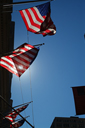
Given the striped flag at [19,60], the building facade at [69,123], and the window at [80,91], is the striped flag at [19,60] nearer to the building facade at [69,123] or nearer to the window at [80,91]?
the window at [80,91]

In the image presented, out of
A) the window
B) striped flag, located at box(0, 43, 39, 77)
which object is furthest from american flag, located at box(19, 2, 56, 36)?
the window

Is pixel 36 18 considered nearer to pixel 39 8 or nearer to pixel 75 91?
pixel 39 8

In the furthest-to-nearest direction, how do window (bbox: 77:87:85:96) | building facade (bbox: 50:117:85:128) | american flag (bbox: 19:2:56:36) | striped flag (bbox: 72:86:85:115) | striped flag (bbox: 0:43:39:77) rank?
building facade (bbox: 50:117:85:128) → window (bbox: 77:87:85:96) → striped flag (bbox: 72:86:85:115) → american flag (bbox: 19:2:56:36) → striped flag (bbox: 0:43:39:77)

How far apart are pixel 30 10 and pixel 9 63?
13.7 feet

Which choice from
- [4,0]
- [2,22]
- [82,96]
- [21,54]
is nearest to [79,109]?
[82,96]

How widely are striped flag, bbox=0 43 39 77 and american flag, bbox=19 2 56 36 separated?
5.49 ft

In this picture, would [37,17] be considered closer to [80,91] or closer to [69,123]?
[80,91]

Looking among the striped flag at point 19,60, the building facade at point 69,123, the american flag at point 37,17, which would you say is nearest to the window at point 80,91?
the striped flag at point 19,60

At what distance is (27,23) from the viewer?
11.9 metres

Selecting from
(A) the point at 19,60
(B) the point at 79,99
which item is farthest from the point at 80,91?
(A) the point at 19,60

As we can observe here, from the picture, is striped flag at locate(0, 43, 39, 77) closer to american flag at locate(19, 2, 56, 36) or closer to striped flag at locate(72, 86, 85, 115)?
american flag at locate(19, 2, 56, 36)

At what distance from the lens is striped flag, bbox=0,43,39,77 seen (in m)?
10.9

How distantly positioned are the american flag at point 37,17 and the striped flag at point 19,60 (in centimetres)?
167

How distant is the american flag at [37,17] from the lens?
11289mm
